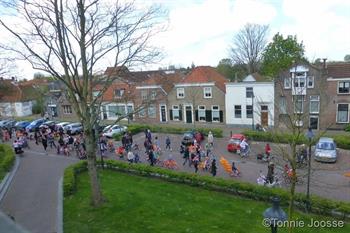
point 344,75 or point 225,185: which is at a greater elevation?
point 344,75

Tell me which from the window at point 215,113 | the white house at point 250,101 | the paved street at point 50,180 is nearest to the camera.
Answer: the paved street at point 50,180

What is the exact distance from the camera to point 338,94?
33.7 metres

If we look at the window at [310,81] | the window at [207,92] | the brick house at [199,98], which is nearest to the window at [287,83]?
the window at [310,81]

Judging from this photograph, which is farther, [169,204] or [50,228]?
[169,204]

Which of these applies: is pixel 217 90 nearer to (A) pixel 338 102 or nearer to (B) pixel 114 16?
(A) pixel 338 102

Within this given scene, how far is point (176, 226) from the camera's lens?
13.5 metres

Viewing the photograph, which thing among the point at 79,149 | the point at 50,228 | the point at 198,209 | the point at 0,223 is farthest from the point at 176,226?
the point at 79,149

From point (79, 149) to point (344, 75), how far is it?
2662cm

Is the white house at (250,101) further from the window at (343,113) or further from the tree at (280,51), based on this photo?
the tree at (280,51)

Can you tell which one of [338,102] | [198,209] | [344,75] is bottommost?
[198,209]

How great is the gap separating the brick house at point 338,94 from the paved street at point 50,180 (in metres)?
8.79

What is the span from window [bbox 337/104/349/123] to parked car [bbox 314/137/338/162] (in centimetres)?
1027

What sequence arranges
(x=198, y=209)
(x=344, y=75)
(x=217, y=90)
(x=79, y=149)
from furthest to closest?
(x=217, y=90), (x=344, y=75), (x=79, y=149), (x=198, y=209)

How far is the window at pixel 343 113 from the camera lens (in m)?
33.9
